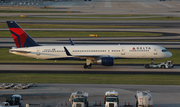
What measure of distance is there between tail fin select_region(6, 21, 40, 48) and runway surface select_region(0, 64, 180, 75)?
4.76 meters

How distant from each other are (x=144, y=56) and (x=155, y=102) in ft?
68.5

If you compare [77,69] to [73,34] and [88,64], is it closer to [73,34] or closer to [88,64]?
[88,64]

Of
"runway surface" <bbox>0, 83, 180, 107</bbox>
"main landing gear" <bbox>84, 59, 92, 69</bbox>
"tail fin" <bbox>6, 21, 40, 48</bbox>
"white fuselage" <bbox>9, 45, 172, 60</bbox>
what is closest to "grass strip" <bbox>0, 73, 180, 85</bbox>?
"runway surface" <bbox>0, 83, 180, 107</bbox>

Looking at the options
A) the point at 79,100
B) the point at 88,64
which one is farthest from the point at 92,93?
the point at 88,64

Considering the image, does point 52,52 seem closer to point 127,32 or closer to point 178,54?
point 178,54

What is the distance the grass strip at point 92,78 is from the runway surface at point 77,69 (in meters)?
2.50

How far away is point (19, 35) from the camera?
54719mm

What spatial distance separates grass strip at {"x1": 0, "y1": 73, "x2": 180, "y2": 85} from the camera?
45.3 meters

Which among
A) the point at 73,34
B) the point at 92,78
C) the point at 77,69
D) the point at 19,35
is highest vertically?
the point at 19,35

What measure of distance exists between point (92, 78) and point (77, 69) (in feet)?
25.0

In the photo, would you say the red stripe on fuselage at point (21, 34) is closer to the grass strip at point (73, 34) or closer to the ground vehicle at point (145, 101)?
the ground vehicle at point (145, 101)

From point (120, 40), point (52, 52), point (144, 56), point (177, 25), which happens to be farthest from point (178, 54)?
point (177, 25)

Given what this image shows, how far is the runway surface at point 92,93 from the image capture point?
35.9m

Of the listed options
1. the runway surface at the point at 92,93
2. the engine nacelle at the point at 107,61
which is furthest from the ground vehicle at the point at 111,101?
the engine nacelle at the point at 107,61
